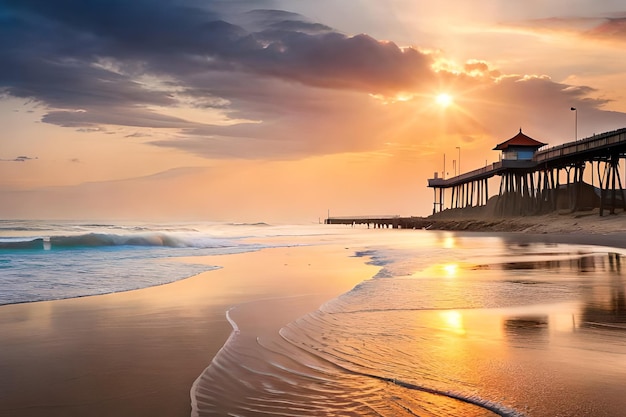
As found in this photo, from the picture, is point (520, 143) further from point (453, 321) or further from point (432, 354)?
point (432, 354)

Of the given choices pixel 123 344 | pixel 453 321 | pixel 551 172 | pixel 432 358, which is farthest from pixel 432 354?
pixel 551 172

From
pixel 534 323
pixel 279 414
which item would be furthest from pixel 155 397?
pixel 534 323

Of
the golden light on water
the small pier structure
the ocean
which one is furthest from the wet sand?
the small pier structure

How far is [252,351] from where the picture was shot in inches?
265

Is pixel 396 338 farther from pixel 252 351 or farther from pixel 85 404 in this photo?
pixel 85 404

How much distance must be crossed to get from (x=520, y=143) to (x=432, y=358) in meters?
69.4

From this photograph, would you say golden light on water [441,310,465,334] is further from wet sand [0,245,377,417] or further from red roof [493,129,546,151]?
red roof [493,129,546,151]

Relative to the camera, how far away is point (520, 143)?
229 ft

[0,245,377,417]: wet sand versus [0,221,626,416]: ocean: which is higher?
[0,221,626,416]: ocean

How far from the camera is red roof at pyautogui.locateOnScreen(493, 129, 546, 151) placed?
6956 centimetres

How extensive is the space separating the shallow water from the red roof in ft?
205

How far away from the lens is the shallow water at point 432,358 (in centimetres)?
452

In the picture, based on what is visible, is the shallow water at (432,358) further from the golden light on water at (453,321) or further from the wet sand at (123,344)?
the wet sand at (123,344)

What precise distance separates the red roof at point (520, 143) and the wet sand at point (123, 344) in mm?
61604
